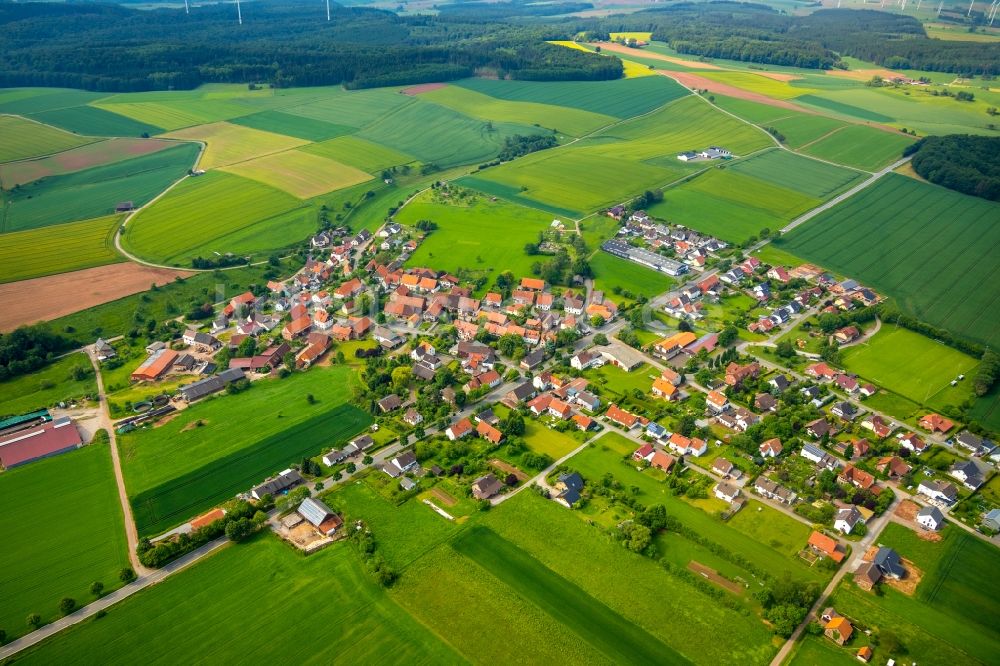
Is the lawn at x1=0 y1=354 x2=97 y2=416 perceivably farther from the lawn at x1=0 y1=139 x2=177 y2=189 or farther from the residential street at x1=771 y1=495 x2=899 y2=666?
the residential street at x1=771 y1=495 x2=899 y2=666

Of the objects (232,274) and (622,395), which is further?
(232,274)

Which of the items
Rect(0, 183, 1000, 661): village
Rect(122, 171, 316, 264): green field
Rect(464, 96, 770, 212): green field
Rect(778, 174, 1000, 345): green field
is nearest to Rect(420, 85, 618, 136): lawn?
Rect(464, 96, 770, 212): green field

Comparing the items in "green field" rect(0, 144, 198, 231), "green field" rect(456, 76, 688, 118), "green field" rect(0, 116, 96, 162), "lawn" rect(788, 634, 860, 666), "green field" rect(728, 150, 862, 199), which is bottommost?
"lawn" rect(788, 634, 860, 666)

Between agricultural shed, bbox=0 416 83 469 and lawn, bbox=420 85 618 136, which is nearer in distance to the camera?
agricultural shed, bbox=0 416 83 469

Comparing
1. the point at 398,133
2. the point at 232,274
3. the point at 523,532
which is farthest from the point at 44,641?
the point at 398,133

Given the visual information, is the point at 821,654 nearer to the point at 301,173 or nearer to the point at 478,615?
the point at 478,615

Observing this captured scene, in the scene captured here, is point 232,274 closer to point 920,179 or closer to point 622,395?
point 622,395
